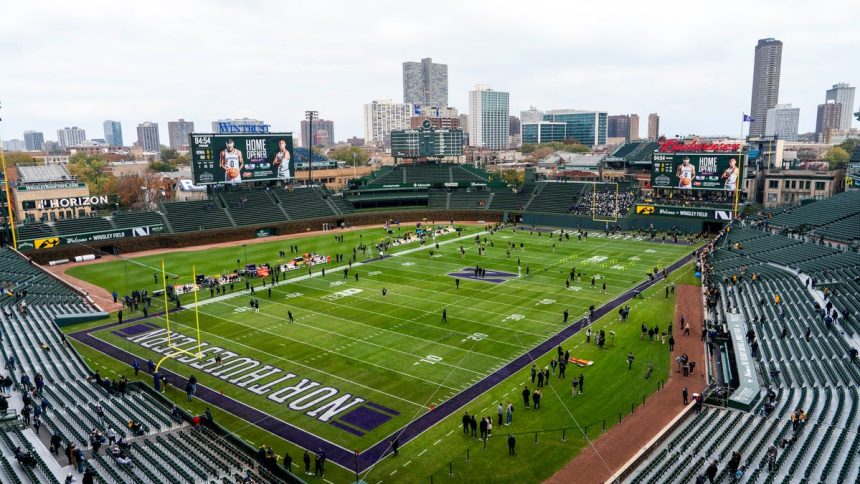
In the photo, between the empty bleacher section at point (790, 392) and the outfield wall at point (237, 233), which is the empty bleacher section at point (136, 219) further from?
the empty bleacher section at point (790, 392)

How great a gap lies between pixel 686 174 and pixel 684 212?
559 centimetres

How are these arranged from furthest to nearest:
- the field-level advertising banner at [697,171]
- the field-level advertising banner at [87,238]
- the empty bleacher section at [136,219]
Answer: the field-level advertising banner at [697,171]
the empty bleacher section at [136,219]
the field-level advertising banner at [87,238]

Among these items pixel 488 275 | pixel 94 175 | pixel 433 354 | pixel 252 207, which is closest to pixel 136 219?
pixel 252 207

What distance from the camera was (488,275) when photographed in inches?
2064

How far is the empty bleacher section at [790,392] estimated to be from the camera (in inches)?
752

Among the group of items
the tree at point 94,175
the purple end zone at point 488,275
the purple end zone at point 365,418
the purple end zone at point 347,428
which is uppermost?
the tree at point 94,175

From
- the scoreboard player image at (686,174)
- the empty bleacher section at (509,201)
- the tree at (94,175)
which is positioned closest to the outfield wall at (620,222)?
the empty bleacher section at (509,201)

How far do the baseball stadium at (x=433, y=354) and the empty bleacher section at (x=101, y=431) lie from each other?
10cm

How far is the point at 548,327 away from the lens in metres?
37.5

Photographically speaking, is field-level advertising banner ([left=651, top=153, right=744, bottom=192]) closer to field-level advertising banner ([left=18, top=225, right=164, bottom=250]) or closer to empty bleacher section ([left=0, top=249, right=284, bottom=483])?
field-level advertising banner ([left=18, top=225, right=164, bottom=250])

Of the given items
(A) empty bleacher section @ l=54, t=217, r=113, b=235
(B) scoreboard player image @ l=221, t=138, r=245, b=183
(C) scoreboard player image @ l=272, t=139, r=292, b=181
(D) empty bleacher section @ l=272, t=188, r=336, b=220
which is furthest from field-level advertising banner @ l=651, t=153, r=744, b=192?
(A) empty bleacher section @ l=54, t=217, r=113, b=235

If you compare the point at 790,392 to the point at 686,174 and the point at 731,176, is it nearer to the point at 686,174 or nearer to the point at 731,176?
the point at 731,176

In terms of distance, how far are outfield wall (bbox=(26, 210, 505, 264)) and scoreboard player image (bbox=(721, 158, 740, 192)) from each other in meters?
30.7

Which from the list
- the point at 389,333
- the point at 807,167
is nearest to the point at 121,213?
the point at 389,333
